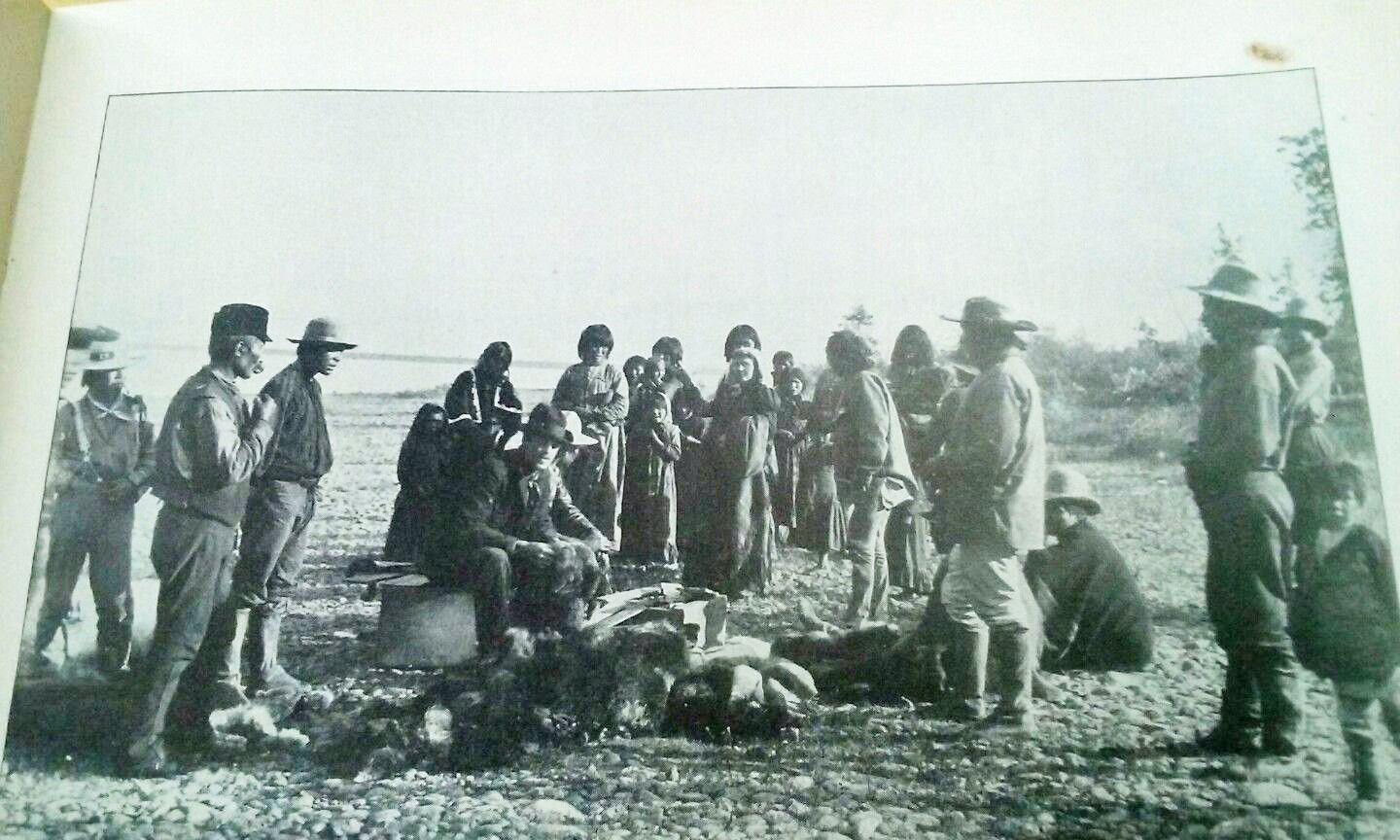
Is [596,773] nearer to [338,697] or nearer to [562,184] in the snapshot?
[338,697]

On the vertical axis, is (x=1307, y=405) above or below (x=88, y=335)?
below

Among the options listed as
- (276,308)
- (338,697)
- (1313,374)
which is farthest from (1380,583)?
(276,308)

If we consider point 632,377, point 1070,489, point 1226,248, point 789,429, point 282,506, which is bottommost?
point 282,506

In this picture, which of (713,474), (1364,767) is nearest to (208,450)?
(713,474)

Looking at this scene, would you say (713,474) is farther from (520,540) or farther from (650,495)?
(520,540)

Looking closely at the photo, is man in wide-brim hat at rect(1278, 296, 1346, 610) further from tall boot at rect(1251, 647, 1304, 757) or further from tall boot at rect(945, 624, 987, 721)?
tall boot at rect(945, 624, 987, 721)

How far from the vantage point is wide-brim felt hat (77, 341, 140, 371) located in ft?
14.1

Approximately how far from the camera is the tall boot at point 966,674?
12.8 feet

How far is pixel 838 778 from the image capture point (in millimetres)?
3779

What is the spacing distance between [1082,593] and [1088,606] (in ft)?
0.16

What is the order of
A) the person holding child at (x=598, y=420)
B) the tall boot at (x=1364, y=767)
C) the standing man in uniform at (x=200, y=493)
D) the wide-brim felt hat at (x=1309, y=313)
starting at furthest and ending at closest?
the person holding child at (x=598, y=420) → the standing man in uniform at (x=200, y=493) → the wide-brim felt hat at (x=1309, y=313) → the tall boot at (x=1364, y=767)

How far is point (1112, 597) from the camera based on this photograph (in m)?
3.96

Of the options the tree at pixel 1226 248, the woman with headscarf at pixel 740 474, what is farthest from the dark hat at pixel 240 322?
the tree at pixel 1226 248

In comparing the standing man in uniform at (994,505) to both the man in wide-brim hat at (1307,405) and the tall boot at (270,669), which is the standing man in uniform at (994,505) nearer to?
the man in wide-brim hat at (1307,405)
